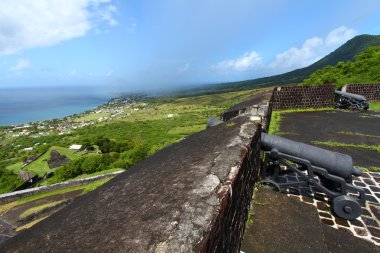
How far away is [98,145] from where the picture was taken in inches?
2370

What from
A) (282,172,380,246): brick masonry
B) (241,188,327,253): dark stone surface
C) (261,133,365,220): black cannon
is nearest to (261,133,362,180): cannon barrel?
(261,133,365,220): black cannon

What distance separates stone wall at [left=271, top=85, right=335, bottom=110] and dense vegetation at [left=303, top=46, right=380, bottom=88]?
5.52m

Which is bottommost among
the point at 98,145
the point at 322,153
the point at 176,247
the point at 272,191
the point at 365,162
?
the point at 98,145

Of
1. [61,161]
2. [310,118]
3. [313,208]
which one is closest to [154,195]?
[313,208]

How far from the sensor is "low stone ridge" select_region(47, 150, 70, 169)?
43.9 meters

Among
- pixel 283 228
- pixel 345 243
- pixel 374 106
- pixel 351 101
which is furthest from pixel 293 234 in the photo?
pixel 374 106

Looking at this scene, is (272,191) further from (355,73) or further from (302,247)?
(355,73)

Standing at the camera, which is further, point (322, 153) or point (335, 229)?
point (322, 153)

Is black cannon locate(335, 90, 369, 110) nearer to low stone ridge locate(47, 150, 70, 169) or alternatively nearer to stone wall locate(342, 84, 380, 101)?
stone wall locate(342, 84, 380, 101)

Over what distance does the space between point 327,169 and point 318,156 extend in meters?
0.23

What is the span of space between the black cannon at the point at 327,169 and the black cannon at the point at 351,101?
9717 mm

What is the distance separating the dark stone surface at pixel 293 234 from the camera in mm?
2621

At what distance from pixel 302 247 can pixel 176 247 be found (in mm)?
2014

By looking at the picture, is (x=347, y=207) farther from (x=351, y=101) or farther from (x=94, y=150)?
(x=94, y=150)
